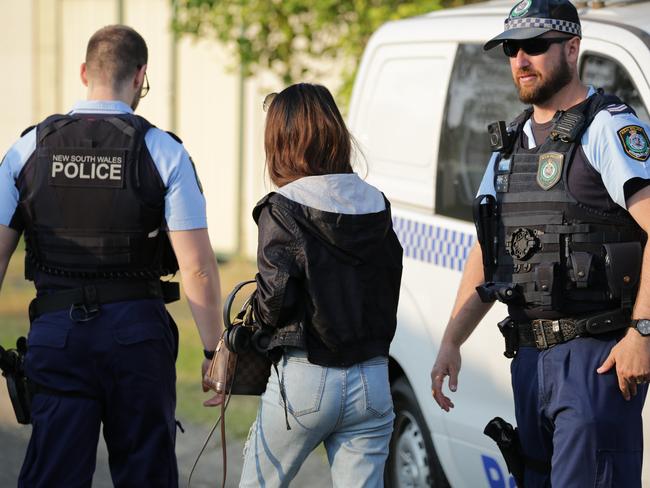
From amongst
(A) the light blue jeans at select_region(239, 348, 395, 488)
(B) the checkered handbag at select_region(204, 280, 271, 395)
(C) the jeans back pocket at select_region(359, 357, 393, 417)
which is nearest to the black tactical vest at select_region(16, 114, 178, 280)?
(B) the checkered handbag at select_region(204, 280, 271, 395)

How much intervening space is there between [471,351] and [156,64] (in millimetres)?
9101

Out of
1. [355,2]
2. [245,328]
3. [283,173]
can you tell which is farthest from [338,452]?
[355,2]

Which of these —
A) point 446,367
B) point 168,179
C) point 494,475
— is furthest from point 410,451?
point 168,179

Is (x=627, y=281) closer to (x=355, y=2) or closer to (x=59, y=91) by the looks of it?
(x=355, y=2)

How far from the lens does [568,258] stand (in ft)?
11.2

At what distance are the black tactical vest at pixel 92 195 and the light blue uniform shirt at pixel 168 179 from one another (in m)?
Result: 0.03

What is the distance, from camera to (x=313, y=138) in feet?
10.7

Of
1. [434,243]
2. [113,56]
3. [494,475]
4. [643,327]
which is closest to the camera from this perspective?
[643,327]

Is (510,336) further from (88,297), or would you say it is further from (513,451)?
(88,297)

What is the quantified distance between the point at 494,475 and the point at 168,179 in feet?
5.19

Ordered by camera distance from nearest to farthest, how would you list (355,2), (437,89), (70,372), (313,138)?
(313,138) → (70,372) → (437,89) → (355,2)

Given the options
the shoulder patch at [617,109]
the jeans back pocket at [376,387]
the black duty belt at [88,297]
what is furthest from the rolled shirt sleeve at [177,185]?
the shoulder patch at [617,109]

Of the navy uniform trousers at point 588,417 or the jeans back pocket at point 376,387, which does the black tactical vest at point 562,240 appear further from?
the jeans back pocket at point 376,387

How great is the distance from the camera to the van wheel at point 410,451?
15.2 feet
